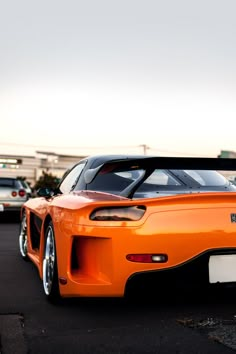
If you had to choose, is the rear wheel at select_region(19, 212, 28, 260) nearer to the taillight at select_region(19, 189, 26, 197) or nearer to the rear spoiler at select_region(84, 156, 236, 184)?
the rear spoiler at select_region(84, 156, 236, 184)

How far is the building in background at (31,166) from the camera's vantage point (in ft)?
303

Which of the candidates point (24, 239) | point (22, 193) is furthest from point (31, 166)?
point (24, 239)

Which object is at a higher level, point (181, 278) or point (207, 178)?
point (207, 178)

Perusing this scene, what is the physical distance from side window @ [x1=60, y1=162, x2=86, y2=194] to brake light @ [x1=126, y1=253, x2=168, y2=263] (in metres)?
1.56

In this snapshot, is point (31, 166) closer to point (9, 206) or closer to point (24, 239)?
point (9, 206)

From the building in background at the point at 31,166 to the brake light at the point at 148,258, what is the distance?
3417 inches

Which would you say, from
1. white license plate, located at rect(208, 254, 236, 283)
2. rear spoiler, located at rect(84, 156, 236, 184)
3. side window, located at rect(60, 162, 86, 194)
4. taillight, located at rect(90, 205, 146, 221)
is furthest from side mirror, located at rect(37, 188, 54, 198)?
white license plate, located at rect(208, 254, 236, 283)

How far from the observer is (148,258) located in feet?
12.5

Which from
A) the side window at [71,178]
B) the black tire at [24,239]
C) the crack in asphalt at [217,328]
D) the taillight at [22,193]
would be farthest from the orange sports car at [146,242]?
the taillight at [22,193]

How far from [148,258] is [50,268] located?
45.7 inches

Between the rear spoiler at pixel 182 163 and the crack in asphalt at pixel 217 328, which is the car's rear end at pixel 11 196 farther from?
the crack in asphalt at pixel 217 328

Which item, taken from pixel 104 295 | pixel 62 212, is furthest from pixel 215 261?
pixel 62 212

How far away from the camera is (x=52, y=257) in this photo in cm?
457

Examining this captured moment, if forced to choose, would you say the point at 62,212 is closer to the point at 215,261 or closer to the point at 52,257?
the point at 52,257
